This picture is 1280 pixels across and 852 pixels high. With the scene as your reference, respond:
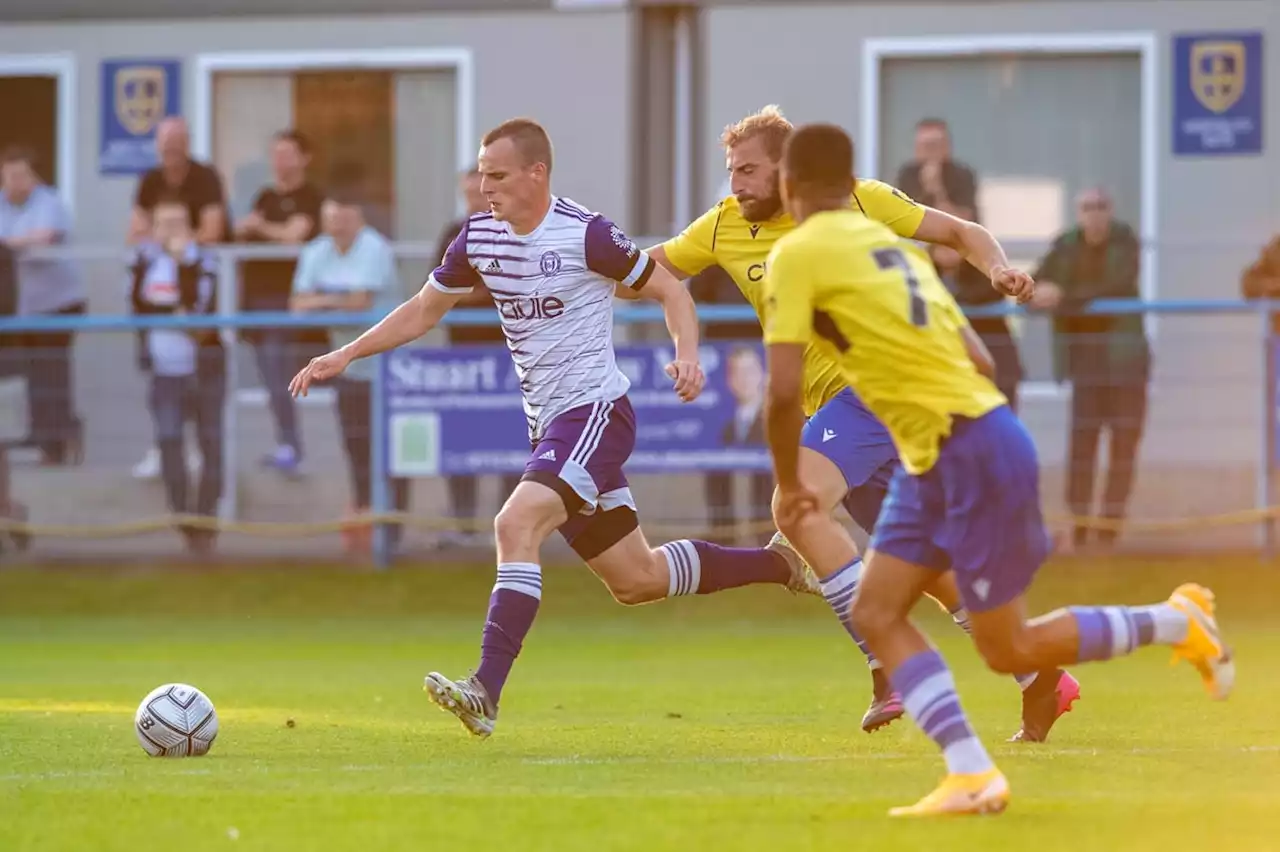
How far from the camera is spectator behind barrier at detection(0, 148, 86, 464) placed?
16016mm

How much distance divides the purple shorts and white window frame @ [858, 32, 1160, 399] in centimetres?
918

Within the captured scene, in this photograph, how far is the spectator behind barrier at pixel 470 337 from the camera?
14460 mm

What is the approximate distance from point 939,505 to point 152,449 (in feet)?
35.0

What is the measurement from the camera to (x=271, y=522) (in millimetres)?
15664

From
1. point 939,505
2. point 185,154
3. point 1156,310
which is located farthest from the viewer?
point 185,154

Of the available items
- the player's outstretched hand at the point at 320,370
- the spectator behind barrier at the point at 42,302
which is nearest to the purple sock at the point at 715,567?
the player's outstretched hand at the point at 320,370

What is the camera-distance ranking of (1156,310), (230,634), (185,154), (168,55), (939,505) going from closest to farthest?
(939,505), (230,634), (1156,310), (185,154), (168,55)

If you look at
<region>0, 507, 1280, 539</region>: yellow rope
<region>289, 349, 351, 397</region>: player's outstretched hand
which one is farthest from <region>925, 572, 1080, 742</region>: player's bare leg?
<region>0, 507, 1280, 539</region>: yellow rope

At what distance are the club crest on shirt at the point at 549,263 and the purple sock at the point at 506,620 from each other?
3.59 feet

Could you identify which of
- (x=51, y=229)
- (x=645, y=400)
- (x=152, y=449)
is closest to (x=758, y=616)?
(x=645, y=400)

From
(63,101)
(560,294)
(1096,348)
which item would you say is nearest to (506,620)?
(560,294)

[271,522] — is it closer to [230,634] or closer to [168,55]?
[230,634]

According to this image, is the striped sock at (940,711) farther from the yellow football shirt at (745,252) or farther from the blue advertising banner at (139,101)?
the blue advertising banner at (139,101)

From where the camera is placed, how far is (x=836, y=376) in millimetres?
8305
